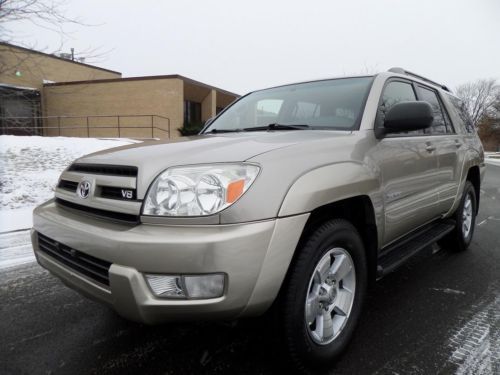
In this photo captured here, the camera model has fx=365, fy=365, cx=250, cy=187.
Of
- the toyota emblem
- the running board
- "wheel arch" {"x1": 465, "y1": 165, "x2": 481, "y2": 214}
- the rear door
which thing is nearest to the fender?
"wheel arch" {"x1": 465, "y1": 165, "x2": 481, "y2": 214}

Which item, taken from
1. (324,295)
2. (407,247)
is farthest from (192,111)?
(324,295)

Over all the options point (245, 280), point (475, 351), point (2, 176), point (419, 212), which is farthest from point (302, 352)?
point (2, 176)

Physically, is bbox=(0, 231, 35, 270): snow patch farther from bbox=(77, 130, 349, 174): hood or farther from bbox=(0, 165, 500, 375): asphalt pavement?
bbox=(77, 130, 349, 174): hood

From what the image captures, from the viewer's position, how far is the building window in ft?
78.2

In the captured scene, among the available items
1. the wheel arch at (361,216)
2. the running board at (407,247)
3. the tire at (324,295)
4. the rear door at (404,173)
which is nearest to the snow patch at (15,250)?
the tire at (324,295)

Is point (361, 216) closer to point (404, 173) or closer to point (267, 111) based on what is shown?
point (404, 173)

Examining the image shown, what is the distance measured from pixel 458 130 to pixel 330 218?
9.06 ft

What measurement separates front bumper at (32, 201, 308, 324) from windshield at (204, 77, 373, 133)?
1.18 meters

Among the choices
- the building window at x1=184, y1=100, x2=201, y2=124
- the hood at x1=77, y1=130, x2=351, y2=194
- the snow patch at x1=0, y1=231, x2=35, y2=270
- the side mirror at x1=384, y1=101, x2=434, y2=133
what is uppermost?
the building window at x1=184, y1=100, x2=201, y2=124

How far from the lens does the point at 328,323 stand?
211 cm

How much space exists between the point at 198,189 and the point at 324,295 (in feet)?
3.23

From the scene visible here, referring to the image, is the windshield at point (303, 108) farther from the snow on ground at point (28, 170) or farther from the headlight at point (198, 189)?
the snow on ground at point (28, 170)

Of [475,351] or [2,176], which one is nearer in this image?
[475,351]

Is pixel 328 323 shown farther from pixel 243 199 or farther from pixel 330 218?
pixel 243 199
